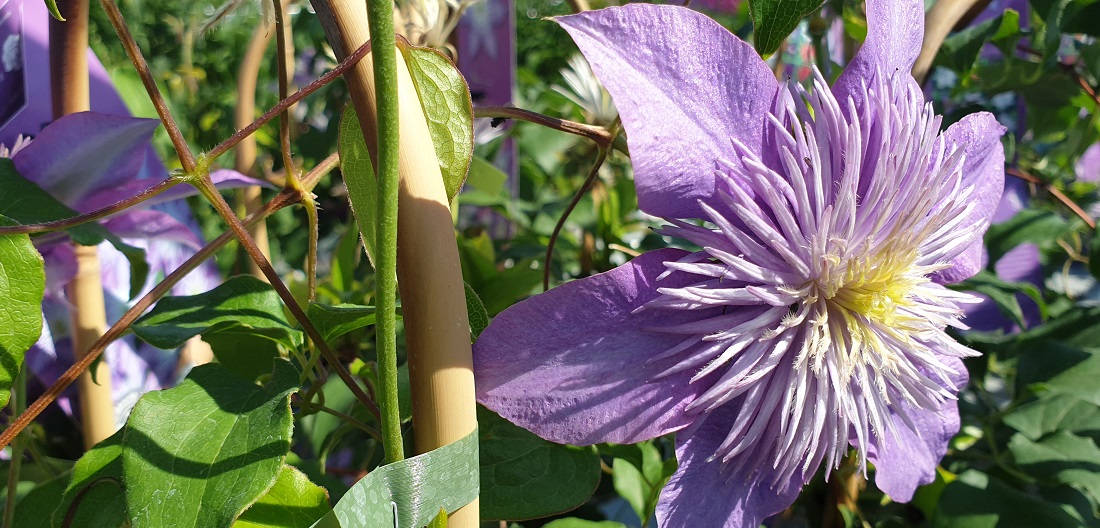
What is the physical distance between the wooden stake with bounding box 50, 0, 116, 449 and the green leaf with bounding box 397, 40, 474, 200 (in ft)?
0.92

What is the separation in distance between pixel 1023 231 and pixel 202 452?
2.59ft

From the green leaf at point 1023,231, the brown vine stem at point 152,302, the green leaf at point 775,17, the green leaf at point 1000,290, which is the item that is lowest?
the green leaf at point 1023,231

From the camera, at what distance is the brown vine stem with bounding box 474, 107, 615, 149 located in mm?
373

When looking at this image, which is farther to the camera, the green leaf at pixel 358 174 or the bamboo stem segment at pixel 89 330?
the bamboo stem segment at pixel 89 330

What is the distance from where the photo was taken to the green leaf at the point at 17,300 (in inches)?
13.3

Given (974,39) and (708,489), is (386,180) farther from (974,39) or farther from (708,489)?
(974,39)

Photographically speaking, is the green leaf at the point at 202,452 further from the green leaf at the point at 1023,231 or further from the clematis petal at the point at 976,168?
the green leaf at the point at 1023,231

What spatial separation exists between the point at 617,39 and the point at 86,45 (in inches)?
14.7

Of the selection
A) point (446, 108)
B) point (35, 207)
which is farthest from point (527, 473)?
point (35, 207)

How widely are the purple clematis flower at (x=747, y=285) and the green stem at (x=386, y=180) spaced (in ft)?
0.23

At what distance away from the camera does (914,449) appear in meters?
0.44

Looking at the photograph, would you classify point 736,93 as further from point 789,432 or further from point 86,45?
point 86,45

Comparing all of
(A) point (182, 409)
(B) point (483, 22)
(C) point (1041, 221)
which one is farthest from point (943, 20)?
(A) point (182, 409)

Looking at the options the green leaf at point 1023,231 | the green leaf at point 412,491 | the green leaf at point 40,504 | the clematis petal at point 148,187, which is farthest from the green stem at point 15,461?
the green leaf at point 1023,231
